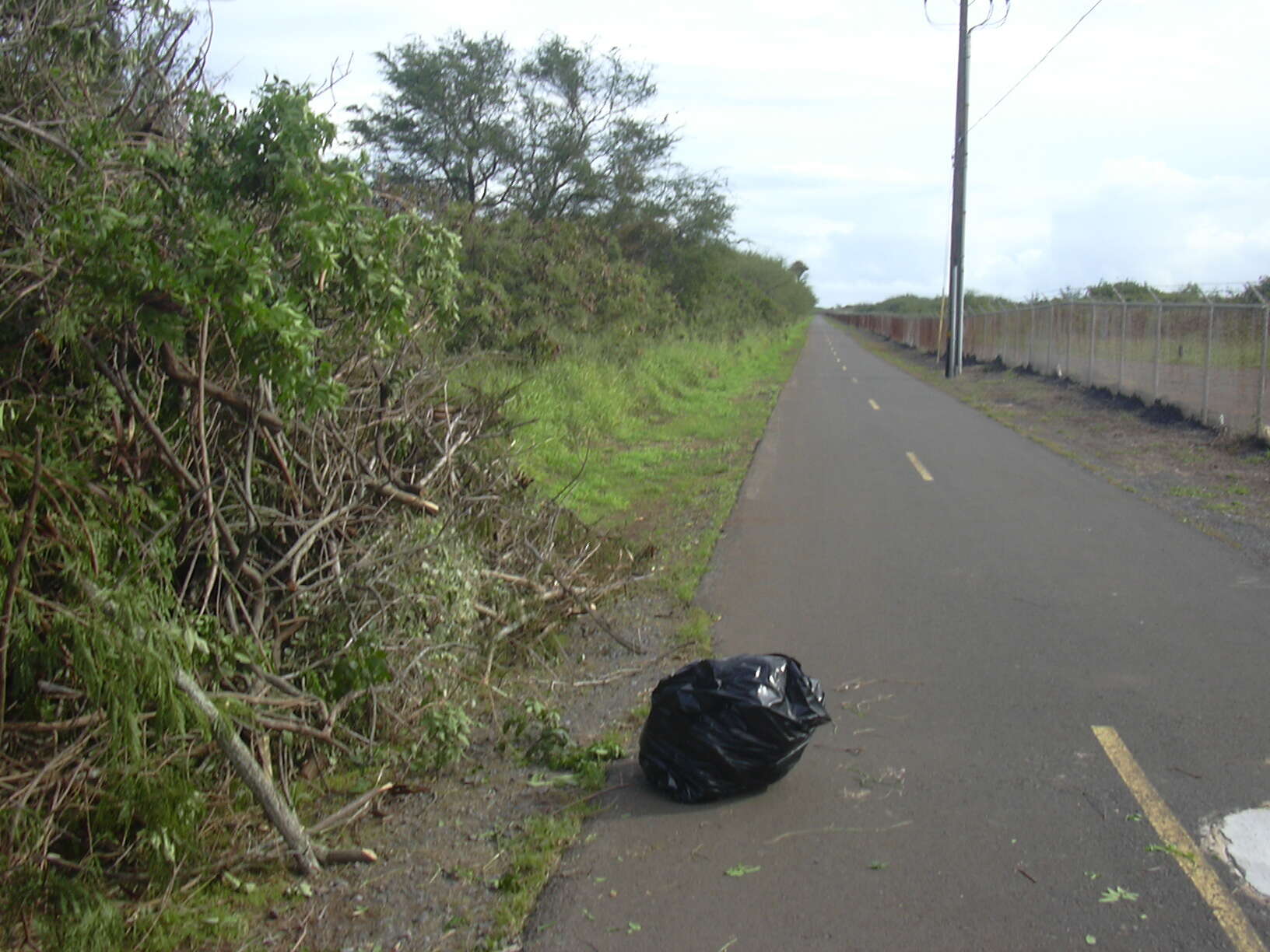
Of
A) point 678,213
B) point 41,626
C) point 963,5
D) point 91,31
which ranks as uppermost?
point 963,5

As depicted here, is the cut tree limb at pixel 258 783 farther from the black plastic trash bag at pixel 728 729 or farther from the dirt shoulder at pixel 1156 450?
the dirt shoulder at pixel 1156 450

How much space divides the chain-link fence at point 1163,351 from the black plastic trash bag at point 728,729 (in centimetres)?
1319

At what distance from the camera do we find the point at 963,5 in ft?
105

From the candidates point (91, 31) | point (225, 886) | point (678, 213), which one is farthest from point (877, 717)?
point (678, 213)

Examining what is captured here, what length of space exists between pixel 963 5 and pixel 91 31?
101 ft

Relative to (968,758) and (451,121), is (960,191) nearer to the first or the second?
(451,121)

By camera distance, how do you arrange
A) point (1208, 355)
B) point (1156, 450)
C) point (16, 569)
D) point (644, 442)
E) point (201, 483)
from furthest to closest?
point (1208, 355) < point (644, 442) < point (1156, 450) < point (201, 483) < point (16, 569)

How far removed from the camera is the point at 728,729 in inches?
191

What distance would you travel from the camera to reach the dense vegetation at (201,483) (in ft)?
13.0

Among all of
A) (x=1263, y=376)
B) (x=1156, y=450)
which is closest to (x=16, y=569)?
(x=1156, y=450)

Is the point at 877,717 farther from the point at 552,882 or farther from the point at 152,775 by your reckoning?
the point at 152,775

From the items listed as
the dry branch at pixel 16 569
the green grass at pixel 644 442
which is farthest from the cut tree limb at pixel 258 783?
the green grass at pixel 644 442

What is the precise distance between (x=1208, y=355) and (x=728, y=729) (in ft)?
52.0

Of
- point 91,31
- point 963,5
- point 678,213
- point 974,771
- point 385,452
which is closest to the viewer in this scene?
point 974,771
